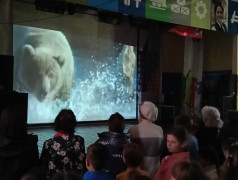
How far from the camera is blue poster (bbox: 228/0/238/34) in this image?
207 inches

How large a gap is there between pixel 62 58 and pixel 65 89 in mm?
776

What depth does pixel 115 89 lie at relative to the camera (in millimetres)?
8539

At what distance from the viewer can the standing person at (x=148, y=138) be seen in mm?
2564

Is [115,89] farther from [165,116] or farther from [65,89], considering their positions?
[165,116]

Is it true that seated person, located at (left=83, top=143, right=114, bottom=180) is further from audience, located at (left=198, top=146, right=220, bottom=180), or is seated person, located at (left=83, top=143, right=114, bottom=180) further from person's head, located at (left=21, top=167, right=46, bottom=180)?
audience, located at (left=198, top=146, right=220, bottom=180)

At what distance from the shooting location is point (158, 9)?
13.9 feet

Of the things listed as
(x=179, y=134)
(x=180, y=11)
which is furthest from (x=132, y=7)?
(x=179, y=134)

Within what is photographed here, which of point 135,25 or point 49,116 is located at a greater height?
point 135,25

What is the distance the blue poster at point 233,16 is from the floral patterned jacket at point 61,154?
4.05 m

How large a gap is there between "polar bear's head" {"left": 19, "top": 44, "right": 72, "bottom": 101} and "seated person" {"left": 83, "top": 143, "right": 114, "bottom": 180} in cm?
551

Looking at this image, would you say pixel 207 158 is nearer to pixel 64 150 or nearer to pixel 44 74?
pixel 64 150

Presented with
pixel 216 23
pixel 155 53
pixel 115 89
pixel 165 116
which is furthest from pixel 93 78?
pixel 216 23

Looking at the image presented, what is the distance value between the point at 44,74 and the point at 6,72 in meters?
4.34

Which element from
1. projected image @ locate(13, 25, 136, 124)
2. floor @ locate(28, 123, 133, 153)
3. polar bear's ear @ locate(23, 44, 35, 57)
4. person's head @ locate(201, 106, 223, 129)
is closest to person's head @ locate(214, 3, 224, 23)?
person's head @ locate(201, 106, 223, 129)
